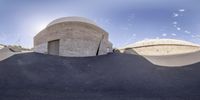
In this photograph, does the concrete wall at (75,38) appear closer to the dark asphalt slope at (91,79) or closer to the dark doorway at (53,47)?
the dark doorway at (53,47)

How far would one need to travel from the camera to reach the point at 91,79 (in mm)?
7559

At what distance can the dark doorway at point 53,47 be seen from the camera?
13711 millimetres

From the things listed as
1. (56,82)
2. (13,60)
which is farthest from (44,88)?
(13,60)

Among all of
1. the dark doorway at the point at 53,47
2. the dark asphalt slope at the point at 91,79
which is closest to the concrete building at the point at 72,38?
the dark doorway at the point at 53,47

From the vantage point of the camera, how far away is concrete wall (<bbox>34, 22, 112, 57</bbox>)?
13406 millimetres

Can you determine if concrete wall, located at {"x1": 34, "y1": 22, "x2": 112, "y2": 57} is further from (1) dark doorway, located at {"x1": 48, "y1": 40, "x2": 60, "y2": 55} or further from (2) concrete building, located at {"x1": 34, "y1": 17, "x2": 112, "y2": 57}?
(1) dark doorway, located at {"x1": 48, "y1": 40, "x2": 60, "y2": 55}

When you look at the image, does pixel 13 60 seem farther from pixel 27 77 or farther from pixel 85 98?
pixel 85 98

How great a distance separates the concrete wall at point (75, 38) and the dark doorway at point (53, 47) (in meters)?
0.19

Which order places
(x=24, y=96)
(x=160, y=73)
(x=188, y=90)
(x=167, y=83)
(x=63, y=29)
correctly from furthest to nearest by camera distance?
(x=63, y=29)
(x=160, y=73)
(x=167, y=83)
(x=188, y=90)
(x=24, y=96)

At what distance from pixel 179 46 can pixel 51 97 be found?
627 inches

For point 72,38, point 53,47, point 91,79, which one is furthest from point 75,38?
point 91,79

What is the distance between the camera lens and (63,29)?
44.9ft

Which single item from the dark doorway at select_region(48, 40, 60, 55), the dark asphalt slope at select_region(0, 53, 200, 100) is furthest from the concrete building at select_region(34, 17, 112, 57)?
the dark asphalt slope at select_region(0, 53, 200, 100)

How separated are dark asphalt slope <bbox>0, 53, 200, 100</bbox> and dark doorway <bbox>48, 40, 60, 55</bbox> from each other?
14.2 feet
